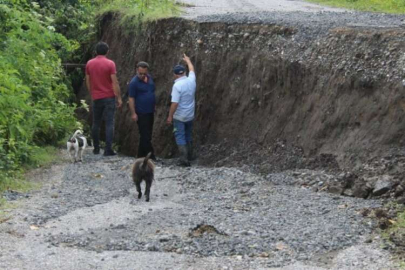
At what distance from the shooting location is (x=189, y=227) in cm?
1091

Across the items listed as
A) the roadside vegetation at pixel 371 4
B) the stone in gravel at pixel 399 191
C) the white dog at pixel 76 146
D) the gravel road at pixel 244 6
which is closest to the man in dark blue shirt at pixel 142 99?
the white dog at pixel 76 146

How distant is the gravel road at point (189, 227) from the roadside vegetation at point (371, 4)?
1033cm

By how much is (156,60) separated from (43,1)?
4.79 metres

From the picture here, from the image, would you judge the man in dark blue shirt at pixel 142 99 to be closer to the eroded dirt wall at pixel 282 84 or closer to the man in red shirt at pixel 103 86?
the man in red shirt at pixel 103 86

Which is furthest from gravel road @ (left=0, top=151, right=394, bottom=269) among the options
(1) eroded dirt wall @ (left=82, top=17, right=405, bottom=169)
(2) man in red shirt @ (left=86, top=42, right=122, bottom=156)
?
(2) man in red shirt @ (left=86, top=42, right=122, bottom=156)

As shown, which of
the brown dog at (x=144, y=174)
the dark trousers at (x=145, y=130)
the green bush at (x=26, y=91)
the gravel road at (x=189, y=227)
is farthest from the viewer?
the dark trousers at (x=145, y=130)

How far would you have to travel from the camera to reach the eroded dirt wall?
13781mm

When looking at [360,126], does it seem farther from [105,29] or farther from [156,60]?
[105,29]

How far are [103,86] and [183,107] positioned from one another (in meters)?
1.70

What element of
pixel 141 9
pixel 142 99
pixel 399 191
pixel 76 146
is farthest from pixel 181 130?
pixel 399 191

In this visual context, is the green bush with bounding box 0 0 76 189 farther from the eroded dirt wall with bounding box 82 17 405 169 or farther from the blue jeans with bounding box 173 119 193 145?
the blue jeans with bounding box 173 119 193 145

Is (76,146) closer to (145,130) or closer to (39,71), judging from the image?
(145,130)

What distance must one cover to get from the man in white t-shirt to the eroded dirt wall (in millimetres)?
918

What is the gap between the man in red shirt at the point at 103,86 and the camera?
16891 mm
